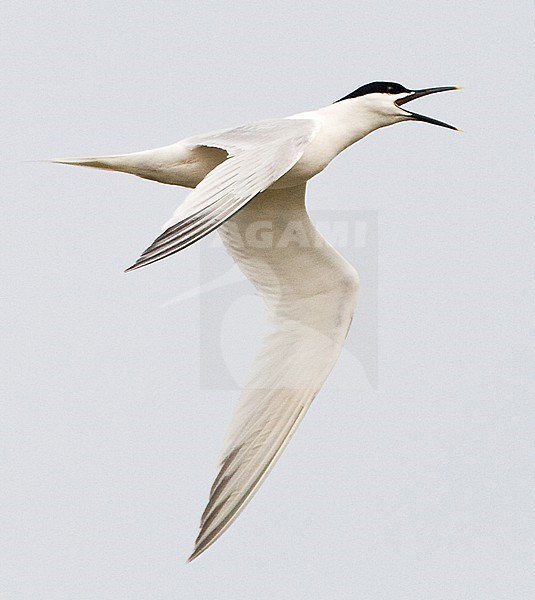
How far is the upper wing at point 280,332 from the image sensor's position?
10242 millimetres

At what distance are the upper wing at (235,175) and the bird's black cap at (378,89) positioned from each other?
0.89m

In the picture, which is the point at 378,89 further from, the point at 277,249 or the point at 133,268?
the point at 133,268

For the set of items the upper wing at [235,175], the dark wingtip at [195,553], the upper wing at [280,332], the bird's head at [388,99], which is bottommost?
the dark wingtip at [195,553]

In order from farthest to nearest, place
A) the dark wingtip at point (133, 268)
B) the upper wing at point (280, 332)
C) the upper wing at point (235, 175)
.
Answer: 1. the upper wing at point (280, 332)
2. the upper wing at point (235, 175)
3. the dark wingtip at point (133, 268)

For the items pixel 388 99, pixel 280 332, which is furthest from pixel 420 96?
pixel 280 332

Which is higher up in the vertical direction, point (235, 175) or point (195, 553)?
point (235, 175)

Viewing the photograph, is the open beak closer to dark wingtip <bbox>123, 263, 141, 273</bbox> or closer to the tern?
the tern

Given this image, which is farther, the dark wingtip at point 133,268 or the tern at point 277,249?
the tern at point 277,249

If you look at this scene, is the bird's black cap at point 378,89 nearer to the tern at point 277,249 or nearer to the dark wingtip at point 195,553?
the tern at point 277,249

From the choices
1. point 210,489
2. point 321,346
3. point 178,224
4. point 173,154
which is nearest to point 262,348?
point 321,346

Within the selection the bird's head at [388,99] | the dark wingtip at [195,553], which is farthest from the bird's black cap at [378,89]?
the dark wingtip at [195,553]

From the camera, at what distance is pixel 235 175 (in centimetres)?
851

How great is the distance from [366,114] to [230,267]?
1.75m

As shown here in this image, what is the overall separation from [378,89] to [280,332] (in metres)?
2.01
